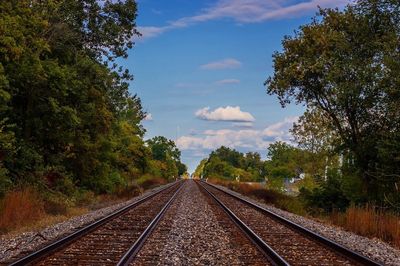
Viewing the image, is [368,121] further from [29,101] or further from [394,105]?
[29,101]

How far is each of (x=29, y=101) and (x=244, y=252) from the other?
15.1m

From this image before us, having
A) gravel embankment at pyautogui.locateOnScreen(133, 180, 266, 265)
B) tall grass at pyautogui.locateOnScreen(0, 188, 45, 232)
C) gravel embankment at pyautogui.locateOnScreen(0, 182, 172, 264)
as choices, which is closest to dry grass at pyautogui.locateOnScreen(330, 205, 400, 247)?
gravel embankment at pyautogui.locateOnScreen(133, 180, 266, 265)

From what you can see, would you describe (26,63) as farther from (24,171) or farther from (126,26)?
(126,26)

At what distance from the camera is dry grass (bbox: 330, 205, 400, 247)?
45.8ft

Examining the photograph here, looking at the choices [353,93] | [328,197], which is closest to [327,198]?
[328,197]

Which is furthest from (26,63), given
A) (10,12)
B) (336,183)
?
(336,183)

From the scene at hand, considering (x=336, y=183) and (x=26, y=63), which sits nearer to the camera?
(x=26, y=63)

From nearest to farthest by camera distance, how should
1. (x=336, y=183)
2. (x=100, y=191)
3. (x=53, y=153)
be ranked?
(x=53, y=153) < (x=336, y=183) < (x=100, y=191)

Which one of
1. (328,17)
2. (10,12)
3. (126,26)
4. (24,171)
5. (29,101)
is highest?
(328,17)

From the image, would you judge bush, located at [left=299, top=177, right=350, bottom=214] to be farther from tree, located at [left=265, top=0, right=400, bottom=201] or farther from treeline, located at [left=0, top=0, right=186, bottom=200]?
treeline, located at [left=0, top=0, right=186, bottom=200]

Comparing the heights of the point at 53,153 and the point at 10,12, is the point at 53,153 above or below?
below

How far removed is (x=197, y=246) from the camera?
11.4m

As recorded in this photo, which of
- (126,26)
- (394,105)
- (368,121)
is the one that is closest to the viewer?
(394,105)

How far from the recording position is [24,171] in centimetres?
2122
